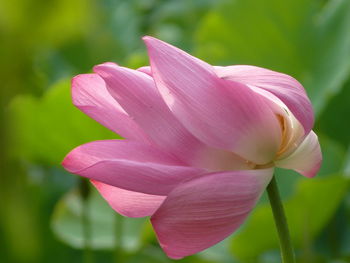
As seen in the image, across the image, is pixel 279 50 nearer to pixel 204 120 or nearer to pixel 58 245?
pixel 58 245

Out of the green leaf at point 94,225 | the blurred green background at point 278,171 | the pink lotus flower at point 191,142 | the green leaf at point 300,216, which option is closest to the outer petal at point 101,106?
the pink lotus flower at point 191,142

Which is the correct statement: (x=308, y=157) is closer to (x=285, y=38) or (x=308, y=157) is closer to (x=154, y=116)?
(x=154, y=116)

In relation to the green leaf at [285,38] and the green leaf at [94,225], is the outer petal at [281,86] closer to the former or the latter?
the green leaf at [94,225]

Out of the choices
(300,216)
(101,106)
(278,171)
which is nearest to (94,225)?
(278,171)

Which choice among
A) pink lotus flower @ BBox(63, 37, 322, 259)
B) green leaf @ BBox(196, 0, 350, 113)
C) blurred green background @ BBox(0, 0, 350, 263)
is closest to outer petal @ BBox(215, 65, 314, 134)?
pink lotus flower @ BBox(63, 37, 322, 259)

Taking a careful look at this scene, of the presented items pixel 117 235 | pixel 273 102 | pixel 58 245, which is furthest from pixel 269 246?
pixel 273 102
